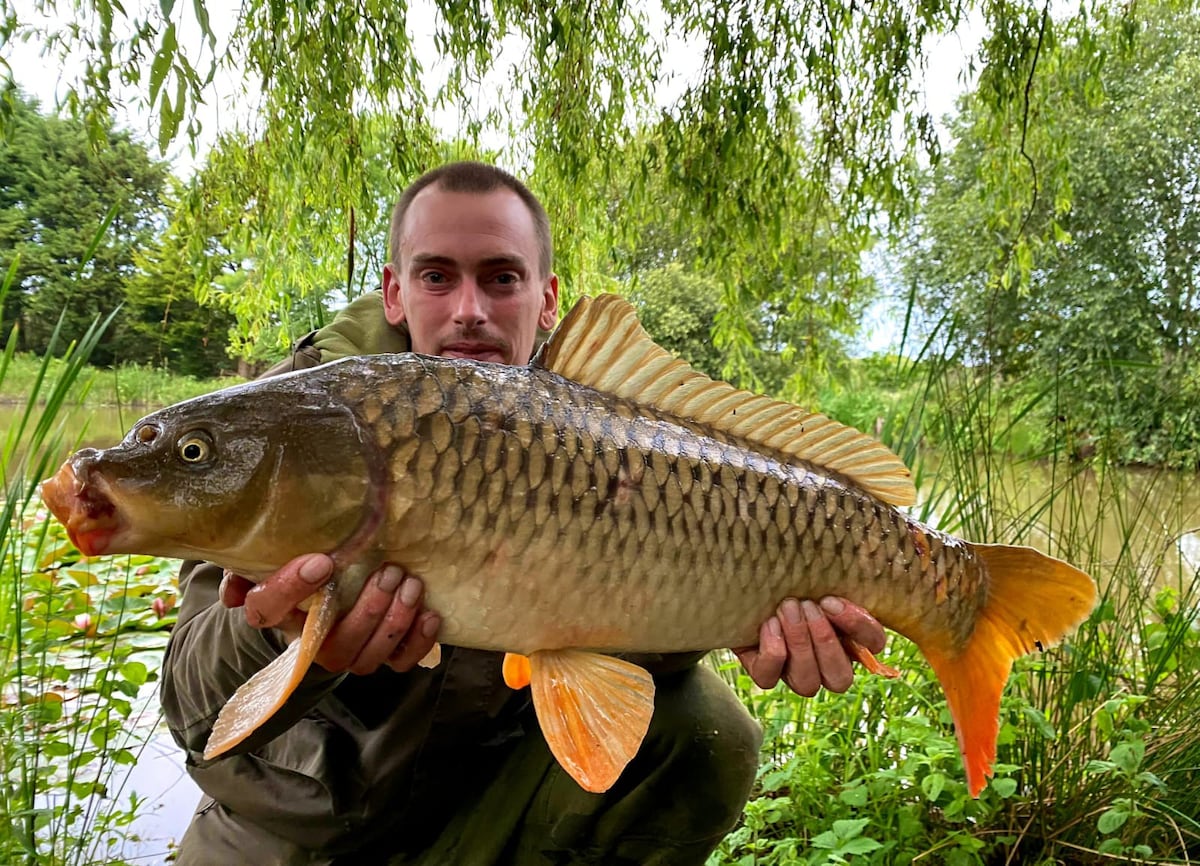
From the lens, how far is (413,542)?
0.70 meters

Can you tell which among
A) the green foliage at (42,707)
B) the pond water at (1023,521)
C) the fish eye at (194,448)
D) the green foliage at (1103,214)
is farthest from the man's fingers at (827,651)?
the green foliage at (1103,214)

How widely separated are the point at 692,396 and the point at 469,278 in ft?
1.90

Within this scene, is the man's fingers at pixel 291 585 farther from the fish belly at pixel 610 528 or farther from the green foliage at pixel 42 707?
the green foliage at pixel 42 707

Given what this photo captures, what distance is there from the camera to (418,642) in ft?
2.47

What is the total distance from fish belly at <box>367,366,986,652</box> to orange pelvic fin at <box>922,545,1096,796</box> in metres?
0.08

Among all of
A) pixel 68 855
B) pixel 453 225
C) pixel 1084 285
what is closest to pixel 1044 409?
pixel 453 225

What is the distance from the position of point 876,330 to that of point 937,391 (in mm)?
929

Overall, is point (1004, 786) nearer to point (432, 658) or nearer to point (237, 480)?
point (432, 658)

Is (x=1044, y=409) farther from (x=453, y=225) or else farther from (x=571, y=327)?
(x=571, y=327)

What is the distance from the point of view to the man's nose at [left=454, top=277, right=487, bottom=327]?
126 cm

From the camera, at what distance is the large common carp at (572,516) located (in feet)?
2.23

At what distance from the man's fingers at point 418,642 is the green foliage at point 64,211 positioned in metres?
1.29

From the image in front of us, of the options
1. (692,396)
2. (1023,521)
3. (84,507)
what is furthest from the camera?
(1023,521)

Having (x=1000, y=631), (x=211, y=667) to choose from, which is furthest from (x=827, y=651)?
(x=211, y=667)
